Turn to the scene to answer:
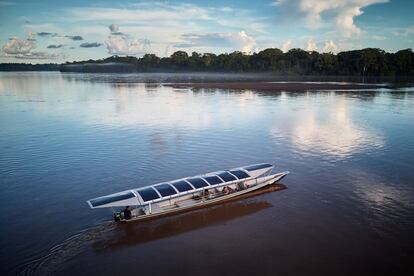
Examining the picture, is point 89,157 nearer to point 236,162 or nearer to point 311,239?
point 236,162

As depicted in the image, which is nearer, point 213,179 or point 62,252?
point 62,252

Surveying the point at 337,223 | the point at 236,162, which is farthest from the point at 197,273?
the point at 236,162

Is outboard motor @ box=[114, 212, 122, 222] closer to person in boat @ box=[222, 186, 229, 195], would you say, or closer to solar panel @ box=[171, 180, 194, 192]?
solar panel @ box=[171, 180, 194, 192]

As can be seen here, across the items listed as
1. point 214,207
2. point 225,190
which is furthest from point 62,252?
point 225,190

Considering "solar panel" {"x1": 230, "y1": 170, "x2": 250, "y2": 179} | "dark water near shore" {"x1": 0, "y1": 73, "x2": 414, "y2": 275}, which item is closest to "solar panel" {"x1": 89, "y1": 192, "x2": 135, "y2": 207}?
"dark water near shore" {"x1": 0, "y1": 73, "x2": 414, "y2": 275}

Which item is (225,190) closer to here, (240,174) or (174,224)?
(240,174)

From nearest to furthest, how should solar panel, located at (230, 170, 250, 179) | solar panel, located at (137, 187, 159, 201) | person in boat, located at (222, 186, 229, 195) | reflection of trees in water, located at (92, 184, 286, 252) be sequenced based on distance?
1. reflection of trees in water, located at (92, 184, 286, 252)
2. solar panel, located at (137, 187, 159, 201)
3. person in boat, located at (222, 186, 229, 195)
4. solar panel, located at (230, 170, 250, 179)

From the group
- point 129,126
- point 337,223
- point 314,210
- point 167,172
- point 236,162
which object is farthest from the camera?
point 129,126
